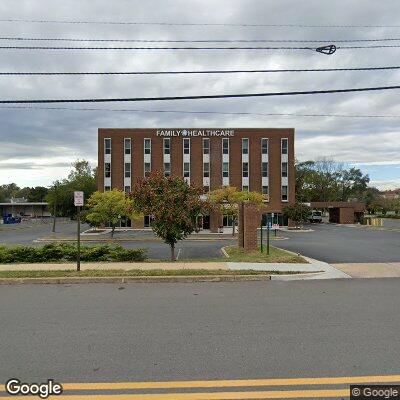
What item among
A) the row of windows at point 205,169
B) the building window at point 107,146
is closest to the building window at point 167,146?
the row of windows at point 205,169

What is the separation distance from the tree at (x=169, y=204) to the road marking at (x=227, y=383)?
10.2m

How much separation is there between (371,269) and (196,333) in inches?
332

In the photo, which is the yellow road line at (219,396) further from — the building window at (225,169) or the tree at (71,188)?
the tree at (71,188)

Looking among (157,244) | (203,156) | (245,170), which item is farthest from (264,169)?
(157,244)

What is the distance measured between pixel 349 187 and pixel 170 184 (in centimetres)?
9858

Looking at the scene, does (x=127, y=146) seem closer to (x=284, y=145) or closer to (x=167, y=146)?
(x=167, y=146)

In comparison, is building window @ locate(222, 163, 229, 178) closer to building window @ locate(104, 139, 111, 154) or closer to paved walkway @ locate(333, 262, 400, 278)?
building window @ locate(104, 139, 111, 154)

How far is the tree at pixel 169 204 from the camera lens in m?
14.3

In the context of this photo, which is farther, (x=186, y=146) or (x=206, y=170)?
(x=206, y=170)

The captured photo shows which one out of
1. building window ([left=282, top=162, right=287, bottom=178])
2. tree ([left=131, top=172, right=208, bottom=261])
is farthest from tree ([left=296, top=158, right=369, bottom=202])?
tree ([left=131, top=172, right=208, bottom=261])

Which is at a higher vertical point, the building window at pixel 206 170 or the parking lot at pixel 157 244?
the building window at pixel 206 170

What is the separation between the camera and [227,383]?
4.07 m

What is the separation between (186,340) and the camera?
5.44 meters

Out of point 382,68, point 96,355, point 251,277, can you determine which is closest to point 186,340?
point 96,355
